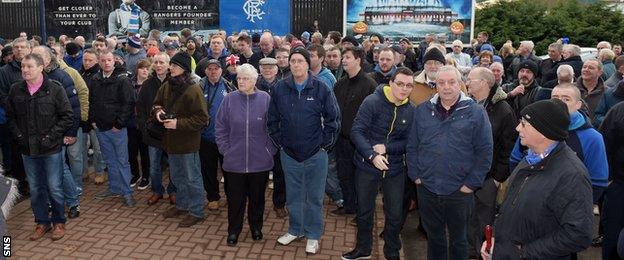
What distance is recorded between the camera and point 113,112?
6586 millimetres

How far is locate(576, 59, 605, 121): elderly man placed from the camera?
Answer: 21.5 feet

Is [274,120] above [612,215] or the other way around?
above

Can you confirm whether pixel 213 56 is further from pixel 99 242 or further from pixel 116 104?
pixel 99 242

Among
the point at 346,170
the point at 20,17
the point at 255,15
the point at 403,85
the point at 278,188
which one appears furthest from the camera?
the point at 20,17

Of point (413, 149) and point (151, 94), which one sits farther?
point (151, 94)

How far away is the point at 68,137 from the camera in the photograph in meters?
5.86

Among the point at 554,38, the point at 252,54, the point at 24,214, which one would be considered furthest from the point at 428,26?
the point at 24,214

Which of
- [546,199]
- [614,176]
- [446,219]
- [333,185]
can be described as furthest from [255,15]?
[546,199]

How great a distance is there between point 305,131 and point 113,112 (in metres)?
2.85

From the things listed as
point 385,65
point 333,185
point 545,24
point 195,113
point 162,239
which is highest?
point 545,24

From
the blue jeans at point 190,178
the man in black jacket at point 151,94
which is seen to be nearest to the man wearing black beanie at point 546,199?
the blue jeans at point 190,178

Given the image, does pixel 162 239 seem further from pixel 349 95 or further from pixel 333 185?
pixel 349 95

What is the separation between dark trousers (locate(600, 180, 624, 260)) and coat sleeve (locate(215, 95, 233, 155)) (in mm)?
3599

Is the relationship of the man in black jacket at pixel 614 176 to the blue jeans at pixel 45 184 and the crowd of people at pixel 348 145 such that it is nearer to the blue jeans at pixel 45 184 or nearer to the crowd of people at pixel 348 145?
the crowd of people at pixel 348 145
